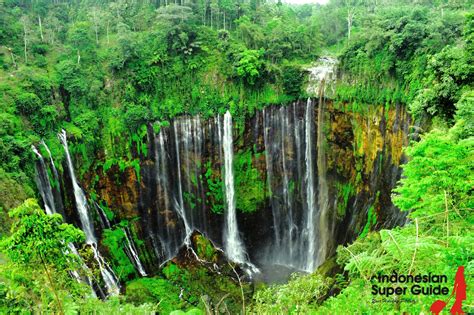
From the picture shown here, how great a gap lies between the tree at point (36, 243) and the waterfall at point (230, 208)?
50.1ft

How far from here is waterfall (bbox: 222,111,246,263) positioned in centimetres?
2050

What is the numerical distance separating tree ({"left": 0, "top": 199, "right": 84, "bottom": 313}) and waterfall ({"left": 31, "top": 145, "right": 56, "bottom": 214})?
37.3 ft

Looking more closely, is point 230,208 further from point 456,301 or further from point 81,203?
point 456,301

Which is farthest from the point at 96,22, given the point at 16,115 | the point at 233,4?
the point at 16,115

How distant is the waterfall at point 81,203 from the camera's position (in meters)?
17.3

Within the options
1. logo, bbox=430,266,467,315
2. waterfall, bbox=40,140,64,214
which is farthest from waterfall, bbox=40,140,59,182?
logo, bbox=430,266,467,315

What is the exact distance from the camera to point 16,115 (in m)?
16.3

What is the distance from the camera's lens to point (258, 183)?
21.1 metres

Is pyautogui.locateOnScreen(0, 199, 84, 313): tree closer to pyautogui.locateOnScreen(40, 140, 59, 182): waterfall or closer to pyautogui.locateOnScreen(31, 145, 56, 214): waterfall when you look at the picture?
pyautogui.locateOnScreen(31, 145, 56, 214): waterfall

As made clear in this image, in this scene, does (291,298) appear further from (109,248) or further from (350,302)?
(109,248)

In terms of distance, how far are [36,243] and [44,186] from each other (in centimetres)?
1195

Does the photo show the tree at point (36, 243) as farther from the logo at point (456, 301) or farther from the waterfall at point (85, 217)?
the waterfall at point (85, 217)

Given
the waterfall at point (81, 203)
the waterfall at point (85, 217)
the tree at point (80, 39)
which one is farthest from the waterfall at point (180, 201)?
the tree at point (80, 39)

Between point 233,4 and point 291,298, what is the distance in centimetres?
2425
